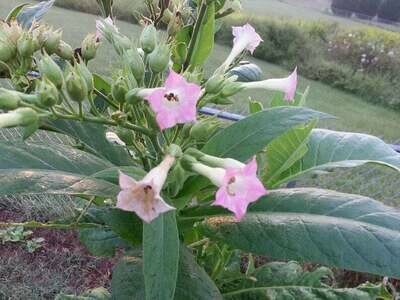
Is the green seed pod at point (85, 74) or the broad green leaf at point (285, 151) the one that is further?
the broad green leaf at point (285, 151)

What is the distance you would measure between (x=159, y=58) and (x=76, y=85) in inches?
4.7

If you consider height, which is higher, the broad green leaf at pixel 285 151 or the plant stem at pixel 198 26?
the plant stem at pixel 198 26

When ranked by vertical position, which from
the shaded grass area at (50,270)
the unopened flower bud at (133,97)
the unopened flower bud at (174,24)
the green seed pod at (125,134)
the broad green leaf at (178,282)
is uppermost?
the unopened flower bud at (174,24)

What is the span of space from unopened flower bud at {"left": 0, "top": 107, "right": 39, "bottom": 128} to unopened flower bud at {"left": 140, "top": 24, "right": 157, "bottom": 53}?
0.59 feet

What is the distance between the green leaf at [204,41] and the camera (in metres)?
0.94

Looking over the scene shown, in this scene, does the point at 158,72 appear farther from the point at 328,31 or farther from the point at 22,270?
the point at 328,31

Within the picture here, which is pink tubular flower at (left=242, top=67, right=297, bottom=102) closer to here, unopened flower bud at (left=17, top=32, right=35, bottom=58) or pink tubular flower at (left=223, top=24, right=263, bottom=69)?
pink tubular flower at (left=223, top=24, right=263, bottom=69)

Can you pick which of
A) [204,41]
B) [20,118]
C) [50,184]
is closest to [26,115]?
[20,118]

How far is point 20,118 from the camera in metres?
0.72

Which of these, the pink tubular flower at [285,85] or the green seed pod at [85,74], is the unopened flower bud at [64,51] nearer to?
the green seed pod at [85,74]

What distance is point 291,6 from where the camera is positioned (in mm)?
17469

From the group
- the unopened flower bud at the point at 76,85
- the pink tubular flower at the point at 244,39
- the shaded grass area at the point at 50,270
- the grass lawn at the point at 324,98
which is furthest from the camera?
the grass lawn at the point at 324,98

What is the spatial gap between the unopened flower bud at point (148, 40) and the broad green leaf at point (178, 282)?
0.31m

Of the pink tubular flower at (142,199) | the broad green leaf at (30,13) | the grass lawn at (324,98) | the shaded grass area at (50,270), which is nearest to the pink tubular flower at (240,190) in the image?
the pink tubular flower at (142,199)
